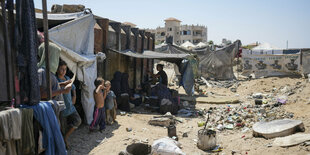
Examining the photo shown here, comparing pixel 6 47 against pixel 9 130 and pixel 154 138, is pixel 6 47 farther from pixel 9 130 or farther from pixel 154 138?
pixel 154 138

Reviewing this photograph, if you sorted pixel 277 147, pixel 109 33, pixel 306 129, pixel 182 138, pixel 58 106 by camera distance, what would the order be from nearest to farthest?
pixel 58 106 < pixel 277 147 < pixel 306 129 < pixel 182 138 < pixel 109 33

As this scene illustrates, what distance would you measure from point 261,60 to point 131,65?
10.0m

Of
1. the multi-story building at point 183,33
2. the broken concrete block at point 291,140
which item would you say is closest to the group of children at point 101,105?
the broken concrete block at point 291,140

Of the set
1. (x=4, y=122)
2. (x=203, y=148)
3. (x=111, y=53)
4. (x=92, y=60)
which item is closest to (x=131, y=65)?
(x=111, y=53)

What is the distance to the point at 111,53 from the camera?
8125 millimetres

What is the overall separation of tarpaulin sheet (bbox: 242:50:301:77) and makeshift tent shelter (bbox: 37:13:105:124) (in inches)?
523

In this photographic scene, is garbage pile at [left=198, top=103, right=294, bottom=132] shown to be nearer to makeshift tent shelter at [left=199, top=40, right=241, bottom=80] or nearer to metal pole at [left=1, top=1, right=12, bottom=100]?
metal pole at [left=1, top=1, right=12, bottom=100]

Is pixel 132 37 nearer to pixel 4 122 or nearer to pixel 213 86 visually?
pixel 213 86

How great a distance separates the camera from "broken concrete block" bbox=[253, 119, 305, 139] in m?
5.45

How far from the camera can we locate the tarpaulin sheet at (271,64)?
15.4 metres

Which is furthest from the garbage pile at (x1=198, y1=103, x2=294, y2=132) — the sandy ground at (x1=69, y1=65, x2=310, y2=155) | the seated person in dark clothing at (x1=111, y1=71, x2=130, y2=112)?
the seated person in dark clothing at (x1=111, y1=71, x2=130, y2=112)

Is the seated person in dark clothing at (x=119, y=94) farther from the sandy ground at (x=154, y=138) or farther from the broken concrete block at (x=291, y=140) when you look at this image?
the broken concrete block at (x=291, y=140)

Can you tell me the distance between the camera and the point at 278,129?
18.2ft

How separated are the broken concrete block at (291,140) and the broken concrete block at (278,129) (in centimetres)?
27
